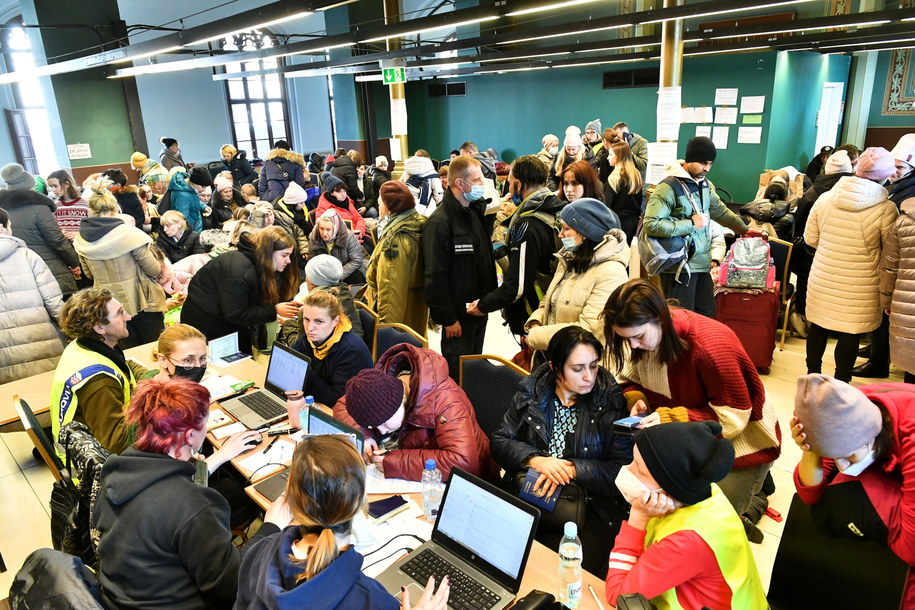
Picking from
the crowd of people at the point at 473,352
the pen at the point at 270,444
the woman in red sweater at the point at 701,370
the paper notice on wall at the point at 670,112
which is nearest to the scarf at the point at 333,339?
the crowd of people at the point at 473,352

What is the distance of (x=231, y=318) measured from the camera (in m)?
3.93

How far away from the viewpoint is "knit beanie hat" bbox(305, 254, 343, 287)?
3797mm

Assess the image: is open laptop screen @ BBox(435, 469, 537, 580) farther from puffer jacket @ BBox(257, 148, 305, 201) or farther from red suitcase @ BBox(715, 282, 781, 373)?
puffer jacket @ BBox(257, 148, 305, 201)

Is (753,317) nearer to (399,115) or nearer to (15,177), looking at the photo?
(399,115)

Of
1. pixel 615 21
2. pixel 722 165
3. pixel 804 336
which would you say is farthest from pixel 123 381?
pixel 722 165

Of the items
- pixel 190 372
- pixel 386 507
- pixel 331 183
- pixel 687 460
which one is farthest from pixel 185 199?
pixel 687 460

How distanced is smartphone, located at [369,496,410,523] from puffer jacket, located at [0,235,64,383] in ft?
9.80

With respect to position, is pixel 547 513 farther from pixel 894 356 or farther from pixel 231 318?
pixel 894 356

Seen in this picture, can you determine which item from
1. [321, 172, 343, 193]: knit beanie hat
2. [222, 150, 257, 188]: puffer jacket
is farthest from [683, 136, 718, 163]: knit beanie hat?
[222, 150, 257, 188]: puffer jacket

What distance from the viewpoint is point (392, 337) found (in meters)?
3.77

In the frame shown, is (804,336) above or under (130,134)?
under

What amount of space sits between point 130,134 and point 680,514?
1344 cm

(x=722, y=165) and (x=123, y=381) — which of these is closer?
(x=123, y=381)

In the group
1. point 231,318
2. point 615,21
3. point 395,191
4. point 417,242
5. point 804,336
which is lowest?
point 804,336
